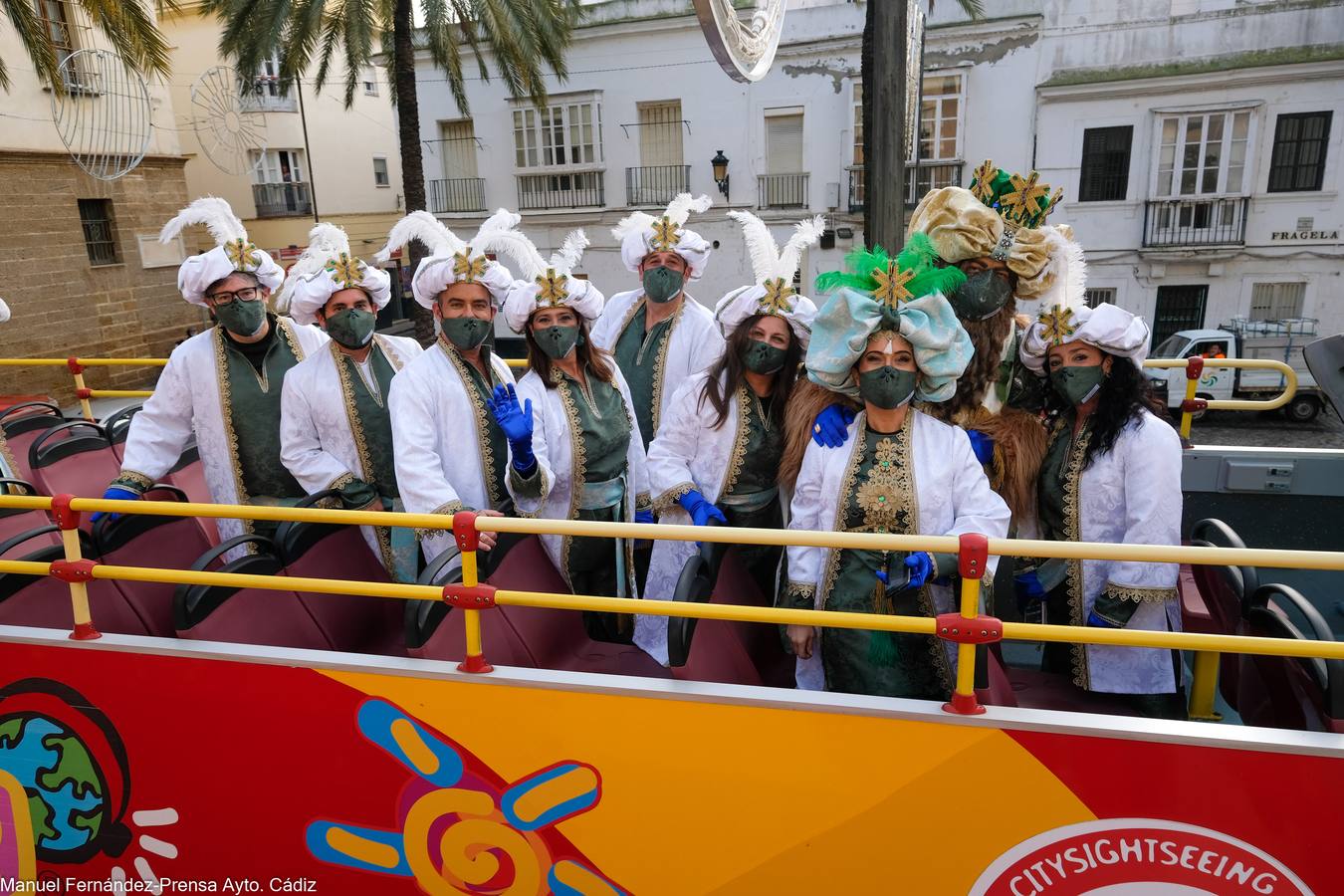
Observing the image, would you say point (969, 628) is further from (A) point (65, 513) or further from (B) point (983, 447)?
(A) point (65, 513)

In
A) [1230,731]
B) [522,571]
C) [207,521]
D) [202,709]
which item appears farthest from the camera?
[207,521]

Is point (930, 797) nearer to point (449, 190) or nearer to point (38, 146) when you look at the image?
point (38, 146)

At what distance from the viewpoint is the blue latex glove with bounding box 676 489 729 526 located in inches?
124

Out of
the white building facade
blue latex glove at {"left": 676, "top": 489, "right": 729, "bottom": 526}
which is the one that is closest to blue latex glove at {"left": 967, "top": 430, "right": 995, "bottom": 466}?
blue latex glove at {"left": 676, "top": 489, "right": 729, "bottom": 526}

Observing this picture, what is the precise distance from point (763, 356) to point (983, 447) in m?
0.84

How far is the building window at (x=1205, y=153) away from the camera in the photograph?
15672 mm

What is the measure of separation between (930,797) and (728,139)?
17158 mm

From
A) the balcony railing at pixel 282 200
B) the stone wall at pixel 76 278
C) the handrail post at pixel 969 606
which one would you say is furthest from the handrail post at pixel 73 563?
the balcony railing at pixel 282 200

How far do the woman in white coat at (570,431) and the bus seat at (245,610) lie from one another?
89 cm

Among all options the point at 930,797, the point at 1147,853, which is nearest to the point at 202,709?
Result: the point at 930,797

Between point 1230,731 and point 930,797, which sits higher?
point 1230,731

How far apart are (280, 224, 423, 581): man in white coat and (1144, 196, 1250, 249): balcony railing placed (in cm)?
1623

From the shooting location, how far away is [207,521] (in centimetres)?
445

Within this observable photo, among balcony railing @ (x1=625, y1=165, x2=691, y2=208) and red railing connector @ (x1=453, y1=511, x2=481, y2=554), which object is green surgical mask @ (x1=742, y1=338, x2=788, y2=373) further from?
balcony railing @ (x1=625, y1=165, x2=691, y2=208)
